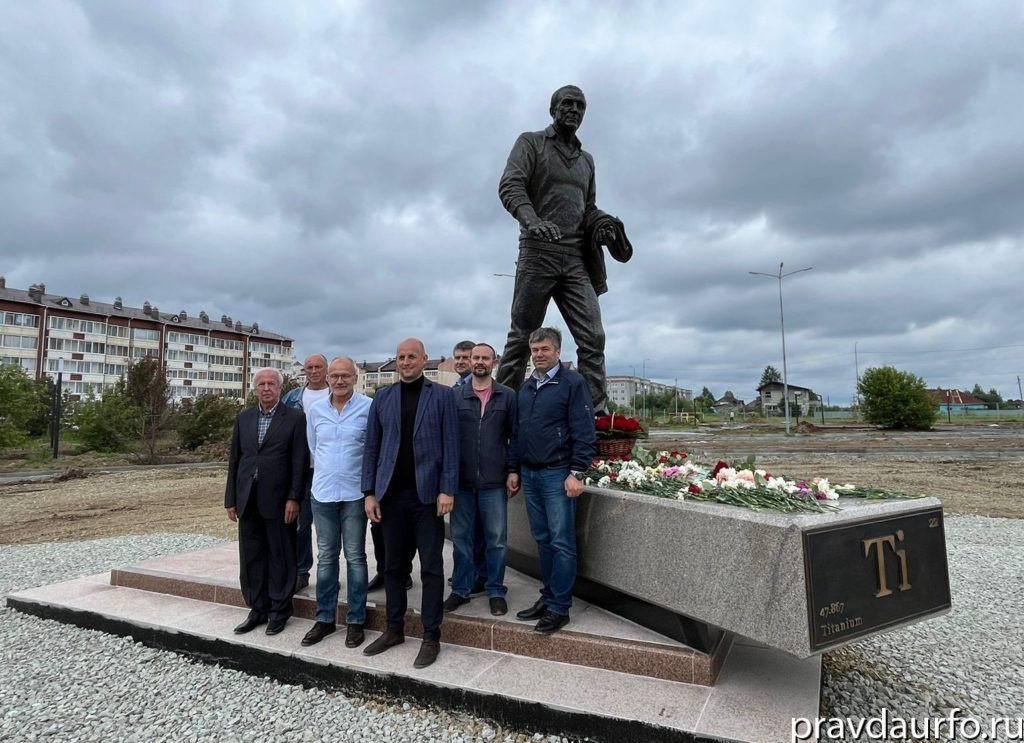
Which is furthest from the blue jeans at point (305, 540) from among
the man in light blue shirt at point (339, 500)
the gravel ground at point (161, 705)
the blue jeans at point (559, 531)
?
the blue jeans at point (559, 531)

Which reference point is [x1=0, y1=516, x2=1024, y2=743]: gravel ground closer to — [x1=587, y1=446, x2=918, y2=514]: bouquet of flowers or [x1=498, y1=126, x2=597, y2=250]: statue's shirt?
[x1=587, y1=446, x2=918, y2=514]: bouquet of flowers

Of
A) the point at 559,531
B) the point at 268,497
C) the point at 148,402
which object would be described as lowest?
the point at 559,531

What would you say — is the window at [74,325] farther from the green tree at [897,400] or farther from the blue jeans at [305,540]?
the green tree at [897,400]

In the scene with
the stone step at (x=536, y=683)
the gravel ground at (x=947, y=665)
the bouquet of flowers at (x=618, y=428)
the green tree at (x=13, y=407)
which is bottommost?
the gravel ground at (x=947, y=665)

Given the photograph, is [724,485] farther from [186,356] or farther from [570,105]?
[186,356]

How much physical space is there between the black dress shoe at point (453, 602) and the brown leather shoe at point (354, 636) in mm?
565

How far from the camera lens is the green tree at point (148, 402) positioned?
25.9 metres

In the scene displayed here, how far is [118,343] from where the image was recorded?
6006 centimetres

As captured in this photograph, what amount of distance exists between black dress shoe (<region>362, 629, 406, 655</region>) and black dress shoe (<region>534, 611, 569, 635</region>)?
35.7 inches

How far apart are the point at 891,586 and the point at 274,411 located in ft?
13.0

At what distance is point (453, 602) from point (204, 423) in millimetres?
28692

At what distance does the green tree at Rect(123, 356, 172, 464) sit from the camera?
2589 centimetres

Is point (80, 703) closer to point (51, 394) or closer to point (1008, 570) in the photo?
point (1008, 570)

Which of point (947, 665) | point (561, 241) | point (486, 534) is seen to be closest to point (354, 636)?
point (486, 534)
